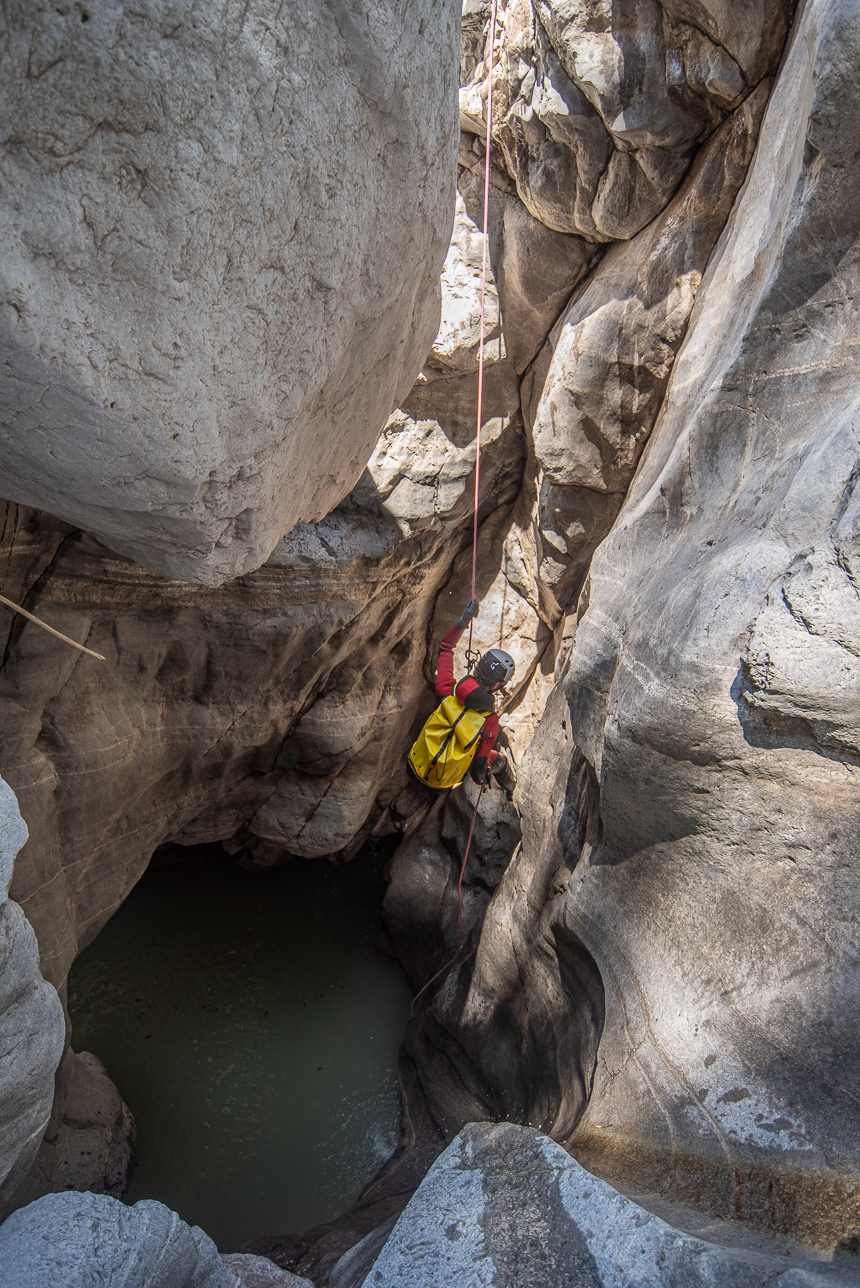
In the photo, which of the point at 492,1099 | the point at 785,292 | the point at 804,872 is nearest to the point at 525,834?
the point at 492,1099

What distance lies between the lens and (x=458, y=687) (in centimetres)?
431

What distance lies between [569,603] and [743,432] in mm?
2217

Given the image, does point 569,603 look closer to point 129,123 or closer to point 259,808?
point 259,808

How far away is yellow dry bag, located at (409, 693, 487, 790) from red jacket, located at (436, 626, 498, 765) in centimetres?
→ 6

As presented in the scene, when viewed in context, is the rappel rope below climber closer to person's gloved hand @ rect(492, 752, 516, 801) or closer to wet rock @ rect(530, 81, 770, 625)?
person's gloved hand @ rect(492, 752, 516, 801)

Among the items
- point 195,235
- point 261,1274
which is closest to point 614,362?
point 195,235

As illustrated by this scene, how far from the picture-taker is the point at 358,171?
176 centimetres

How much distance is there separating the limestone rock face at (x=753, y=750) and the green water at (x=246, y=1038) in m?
2.48

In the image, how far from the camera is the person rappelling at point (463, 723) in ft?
13.7

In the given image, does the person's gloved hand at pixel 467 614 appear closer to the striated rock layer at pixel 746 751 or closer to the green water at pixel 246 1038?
the striated rock layer at pixel 746 751

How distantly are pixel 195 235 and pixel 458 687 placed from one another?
319 centimetres

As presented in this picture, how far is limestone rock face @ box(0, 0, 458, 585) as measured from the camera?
1.24 meters

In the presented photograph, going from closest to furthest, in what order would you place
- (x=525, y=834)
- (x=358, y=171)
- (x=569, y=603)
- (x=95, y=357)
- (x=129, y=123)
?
(x=129, y=123) < (x=95, y=357) < (x=358, y=171) < (x=525, y=834) < (x=569, y=603)

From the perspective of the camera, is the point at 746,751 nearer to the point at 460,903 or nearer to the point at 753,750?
the point at 753,750
